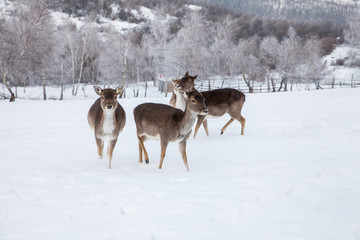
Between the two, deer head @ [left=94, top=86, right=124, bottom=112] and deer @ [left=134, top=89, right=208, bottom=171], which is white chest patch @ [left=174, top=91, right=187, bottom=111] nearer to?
deer @ [left=134, top=89, right=208, bottom=171]

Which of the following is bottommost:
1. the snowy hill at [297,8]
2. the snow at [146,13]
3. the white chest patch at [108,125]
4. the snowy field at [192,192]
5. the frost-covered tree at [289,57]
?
the snowy field at [192,192]

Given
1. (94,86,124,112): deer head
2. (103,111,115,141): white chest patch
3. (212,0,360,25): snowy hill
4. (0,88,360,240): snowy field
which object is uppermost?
(212,0,360,25): snowy hill

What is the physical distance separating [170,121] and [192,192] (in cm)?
187

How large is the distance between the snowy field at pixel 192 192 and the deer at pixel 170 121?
2.15 feet

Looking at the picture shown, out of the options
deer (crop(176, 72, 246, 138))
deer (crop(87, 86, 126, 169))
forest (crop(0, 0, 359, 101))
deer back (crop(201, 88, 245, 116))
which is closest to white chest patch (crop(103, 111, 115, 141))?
deer (crop(87, 86, 126, 169))

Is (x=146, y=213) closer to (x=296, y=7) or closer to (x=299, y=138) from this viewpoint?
(x=299, y=138)

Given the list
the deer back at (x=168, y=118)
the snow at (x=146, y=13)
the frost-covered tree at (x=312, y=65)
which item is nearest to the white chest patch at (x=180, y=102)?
the deer back at (x=168, y=118)

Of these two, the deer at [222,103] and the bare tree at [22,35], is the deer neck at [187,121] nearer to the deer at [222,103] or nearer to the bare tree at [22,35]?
the deer at [222,103]

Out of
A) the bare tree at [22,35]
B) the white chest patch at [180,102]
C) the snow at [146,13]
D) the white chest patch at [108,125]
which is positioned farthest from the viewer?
the snow at [146,13]

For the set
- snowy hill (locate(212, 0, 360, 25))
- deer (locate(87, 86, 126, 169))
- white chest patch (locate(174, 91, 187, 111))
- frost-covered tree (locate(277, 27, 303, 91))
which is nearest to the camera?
deer (locate(87, 86, 126, 169))

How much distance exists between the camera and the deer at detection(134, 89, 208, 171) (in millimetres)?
5734

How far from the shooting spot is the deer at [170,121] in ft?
18.8

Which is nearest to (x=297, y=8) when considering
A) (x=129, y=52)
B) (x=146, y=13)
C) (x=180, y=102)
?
(x=146, y=13)

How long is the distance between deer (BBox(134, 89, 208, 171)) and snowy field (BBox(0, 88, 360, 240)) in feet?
2.15
